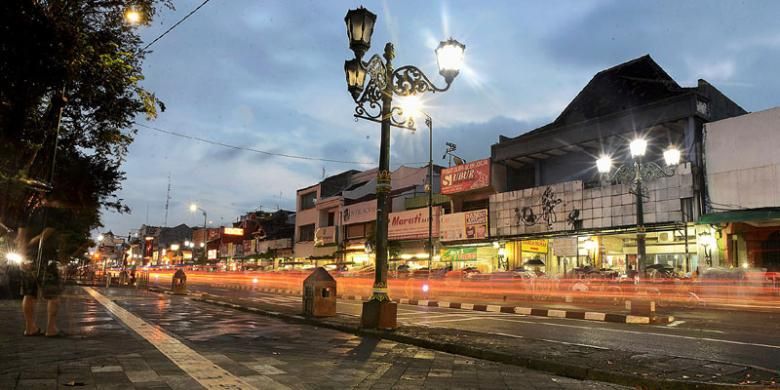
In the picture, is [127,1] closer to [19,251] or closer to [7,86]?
[7,86]

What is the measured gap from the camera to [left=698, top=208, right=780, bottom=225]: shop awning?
21547 mm

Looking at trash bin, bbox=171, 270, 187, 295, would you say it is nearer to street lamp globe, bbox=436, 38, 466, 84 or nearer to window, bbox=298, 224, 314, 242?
street lamp globe, bbox=436, 38, 466, 84

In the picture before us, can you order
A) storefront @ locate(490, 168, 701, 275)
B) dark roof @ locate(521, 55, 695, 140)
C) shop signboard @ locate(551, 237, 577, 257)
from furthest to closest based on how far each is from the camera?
dark roof @ locate(521, 55, 695, 140), shop signboard @ locate(551, 237, 577, 257), storefront @ locate(490, 168, 701, 275)

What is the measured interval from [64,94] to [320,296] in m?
7.72

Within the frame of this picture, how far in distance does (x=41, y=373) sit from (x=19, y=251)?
61.0 ft

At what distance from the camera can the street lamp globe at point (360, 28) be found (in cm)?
1087

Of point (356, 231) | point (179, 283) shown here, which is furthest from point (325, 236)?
point (179, 283)

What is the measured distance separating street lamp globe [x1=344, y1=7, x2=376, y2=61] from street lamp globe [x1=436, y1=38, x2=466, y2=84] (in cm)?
152

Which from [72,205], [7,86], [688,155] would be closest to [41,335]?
[7,86]

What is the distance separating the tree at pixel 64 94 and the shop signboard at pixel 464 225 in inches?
863

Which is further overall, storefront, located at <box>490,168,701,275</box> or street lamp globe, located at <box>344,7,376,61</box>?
storefront, located at <box>490,168,701,275</box>

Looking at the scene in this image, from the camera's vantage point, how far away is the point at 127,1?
36.3 ft

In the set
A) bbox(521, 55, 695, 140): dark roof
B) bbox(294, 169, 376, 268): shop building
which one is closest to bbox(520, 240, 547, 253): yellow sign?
bbox(521, 55, 695, 140): dark roof

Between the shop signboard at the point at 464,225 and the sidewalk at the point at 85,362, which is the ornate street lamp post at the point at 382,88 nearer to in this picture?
the sidewalk at the point at 85,362
